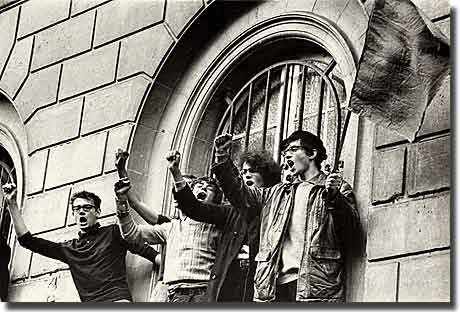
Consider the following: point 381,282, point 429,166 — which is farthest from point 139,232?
point 429,166

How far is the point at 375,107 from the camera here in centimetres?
1349

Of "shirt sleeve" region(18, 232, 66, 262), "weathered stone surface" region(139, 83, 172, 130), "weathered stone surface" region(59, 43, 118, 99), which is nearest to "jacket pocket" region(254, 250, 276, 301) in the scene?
"shirt sleeve" region(18, 232, 66, 262)

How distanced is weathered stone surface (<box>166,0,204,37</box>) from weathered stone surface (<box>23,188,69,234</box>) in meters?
2.16

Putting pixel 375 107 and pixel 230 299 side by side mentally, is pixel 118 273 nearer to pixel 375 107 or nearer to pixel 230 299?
pixel 230 299

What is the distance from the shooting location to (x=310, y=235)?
13.9 meters

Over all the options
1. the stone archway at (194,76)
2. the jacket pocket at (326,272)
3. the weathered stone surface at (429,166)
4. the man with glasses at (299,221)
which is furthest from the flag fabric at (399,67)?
the stone archway at (194,76)

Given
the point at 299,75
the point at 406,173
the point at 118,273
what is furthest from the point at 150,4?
the point at 406,173

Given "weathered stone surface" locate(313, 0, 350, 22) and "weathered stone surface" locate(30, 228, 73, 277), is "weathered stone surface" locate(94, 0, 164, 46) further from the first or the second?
"weathered stone surface" locate(30, 228, 73, 277)

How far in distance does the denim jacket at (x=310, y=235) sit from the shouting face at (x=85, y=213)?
6.77 ft

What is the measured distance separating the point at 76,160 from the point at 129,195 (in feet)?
4.04

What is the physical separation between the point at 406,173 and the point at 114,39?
4656 millimetres

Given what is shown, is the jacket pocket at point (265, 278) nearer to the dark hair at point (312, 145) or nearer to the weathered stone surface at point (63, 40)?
the dark hair at point (312, 145)

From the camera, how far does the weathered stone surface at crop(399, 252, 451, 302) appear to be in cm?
1298

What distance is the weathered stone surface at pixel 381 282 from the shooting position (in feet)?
43.8
